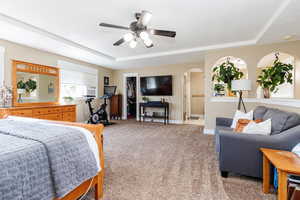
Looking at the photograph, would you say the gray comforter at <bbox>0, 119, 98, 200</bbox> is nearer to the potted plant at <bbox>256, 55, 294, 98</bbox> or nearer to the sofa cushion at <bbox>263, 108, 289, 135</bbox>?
the sofa cushion at <bbox>263, 108, 289, 135</bbox>

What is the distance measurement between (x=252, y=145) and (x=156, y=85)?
456 centimetres

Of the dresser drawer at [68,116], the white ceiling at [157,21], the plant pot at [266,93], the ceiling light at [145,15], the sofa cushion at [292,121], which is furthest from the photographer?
the dresser drawer at [68,116]

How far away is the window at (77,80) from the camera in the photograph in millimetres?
4562

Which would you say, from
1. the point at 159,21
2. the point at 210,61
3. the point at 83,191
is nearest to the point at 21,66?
the point at 159,21

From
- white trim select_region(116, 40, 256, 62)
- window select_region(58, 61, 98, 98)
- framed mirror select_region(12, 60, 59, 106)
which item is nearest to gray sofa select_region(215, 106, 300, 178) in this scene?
white trim select_region(116, 40, 256, 62)

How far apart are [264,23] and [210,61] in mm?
1502

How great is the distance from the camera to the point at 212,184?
1748 millimetres

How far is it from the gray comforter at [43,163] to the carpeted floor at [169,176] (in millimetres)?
592

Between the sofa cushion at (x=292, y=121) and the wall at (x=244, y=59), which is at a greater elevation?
the wall at (x=244, y=59)

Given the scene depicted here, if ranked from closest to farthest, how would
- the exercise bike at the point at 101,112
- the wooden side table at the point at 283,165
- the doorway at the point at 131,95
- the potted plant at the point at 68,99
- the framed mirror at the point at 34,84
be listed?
the wooden side table at the point at 283,165
the framed mirror at the point at 34,84
the potted plant at the point at 68,99
the exercise bike at the point at 101,112
the doorway at the point at 131,95

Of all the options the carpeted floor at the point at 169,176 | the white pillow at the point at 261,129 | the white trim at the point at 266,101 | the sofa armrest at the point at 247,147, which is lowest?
the carpeted floor at the point at 169,176

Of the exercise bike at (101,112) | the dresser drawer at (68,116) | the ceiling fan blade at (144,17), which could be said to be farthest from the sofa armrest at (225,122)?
the dresser drawer at (68,116)

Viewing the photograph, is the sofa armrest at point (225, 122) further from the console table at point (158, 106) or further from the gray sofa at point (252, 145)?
the console table at point (158, 106)

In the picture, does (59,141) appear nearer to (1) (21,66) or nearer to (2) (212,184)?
(2) (212,184)
